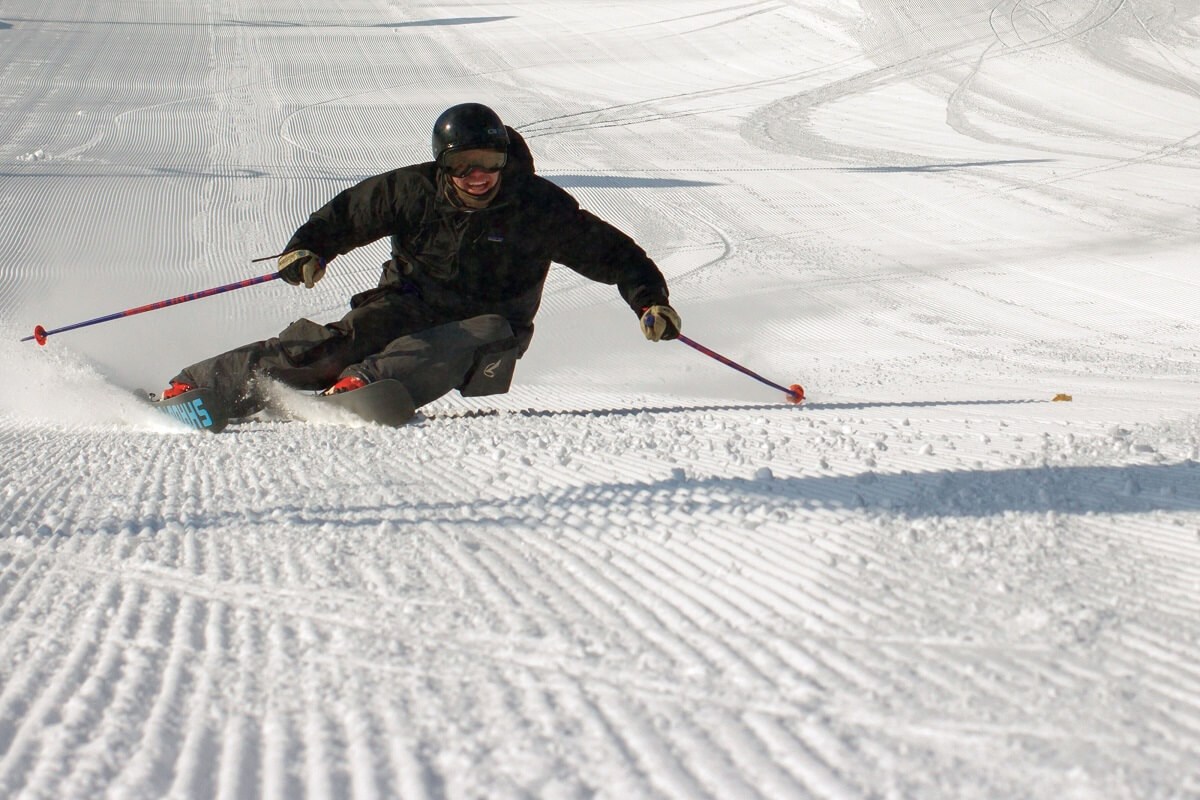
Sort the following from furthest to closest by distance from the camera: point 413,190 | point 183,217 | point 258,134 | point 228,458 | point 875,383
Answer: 1. point 258,134
2. point 183,217
3. point 875,383
4. point 413,190
5. point 228,458

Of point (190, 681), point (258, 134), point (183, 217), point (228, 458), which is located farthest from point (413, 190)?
point (258, 134)

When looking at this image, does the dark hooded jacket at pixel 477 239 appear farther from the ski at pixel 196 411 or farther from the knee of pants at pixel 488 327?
the ski at pixel 196 411

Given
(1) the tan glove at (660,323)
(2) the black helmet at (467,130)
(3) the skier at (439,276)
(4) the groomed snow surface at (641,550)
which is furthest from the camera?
(3) the skier at (439,276)

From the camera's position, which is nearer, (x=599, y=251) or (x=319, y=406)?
(x=319, y=406)

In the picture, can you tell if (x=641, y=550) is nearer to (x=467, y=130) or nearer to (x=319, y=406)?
(x=467, y=130)

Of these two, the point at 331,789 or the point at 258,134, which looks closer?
the point at 331,789

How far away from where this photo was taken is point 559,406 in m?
7.28

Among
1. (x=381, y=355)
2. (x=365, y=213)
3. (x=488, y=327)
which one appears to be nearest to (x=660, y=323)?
(x=488, y=327)

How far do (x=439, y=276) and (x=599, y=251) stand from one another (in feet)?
2.57

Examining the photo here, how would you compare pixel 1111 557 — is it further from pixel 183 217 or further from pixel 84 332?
pixel 183 217

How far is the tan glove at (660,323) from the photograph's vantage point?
5168 mm

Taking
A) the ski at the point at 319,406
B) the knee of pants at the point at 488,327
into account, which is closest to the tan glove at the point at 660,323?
the knee of pants at the point at 488,327

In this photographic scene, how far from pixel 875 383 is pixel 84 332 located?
20.8ft

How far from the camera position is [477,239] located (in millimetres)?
5508
